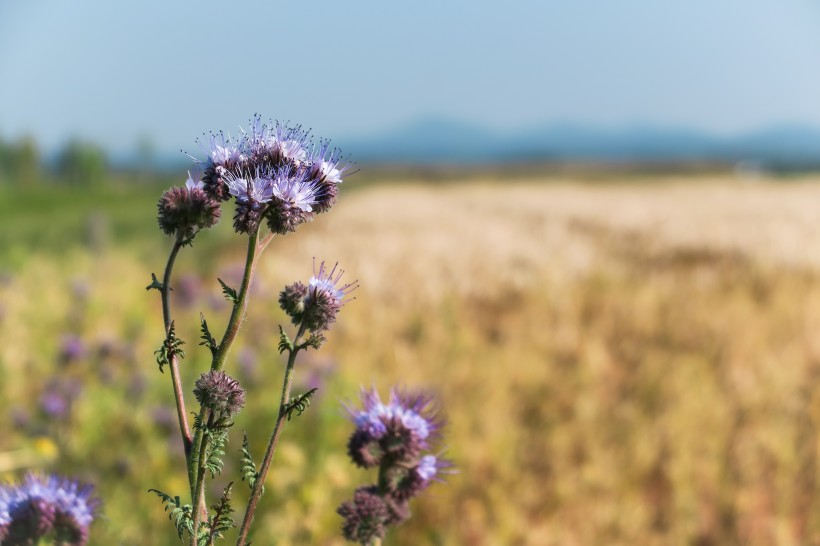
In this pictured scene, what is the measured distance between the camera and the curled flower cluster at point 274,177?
1.29m

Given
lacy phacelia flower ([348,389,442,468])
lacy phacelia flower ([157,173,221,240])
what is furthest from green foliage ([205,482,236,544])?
lacy phacelia flower ([157,173,221,240])

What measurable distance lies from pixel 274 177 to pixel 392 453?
67 centimetres

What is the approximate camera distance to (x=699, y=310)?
913 cm

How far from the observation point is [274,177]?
4.37ft

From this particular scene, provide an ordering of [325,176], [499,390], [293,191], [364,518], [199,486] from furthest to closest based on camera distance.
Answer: [499,390], [364,518], [325,176], [293,191], [199,486]

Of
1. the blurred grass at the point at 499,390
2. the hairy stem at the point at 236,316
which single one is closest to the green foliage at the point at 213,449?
the hairy stem at the point at 236,316

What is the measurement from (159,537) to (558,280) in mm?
7683

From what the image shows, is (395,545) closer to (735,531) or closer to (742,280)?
(735,531)

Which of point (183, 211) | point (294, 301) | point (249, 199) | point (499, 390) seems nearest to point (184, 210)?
point (183, 211)

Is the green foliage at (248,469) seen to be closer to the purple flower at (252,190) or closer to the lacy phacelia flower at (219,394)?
the lacy phacelia flower at (219,394)

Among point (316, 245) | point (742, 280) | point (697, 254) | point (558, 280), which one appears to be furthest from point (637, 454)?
point (697, 254)

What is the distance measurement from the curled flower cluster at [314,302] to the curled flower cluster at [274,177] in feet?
0.42

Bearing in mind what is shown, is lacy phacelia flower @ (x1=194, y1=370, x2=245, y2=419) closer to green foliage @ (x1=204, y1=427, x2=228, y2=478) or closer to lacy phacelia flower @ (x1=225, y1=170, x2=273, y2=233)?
green foliage @ (x1=204, y1=427, x2=228, y2=478)

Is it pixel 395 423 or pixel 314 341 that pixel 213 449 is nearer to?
pixel 314 341
